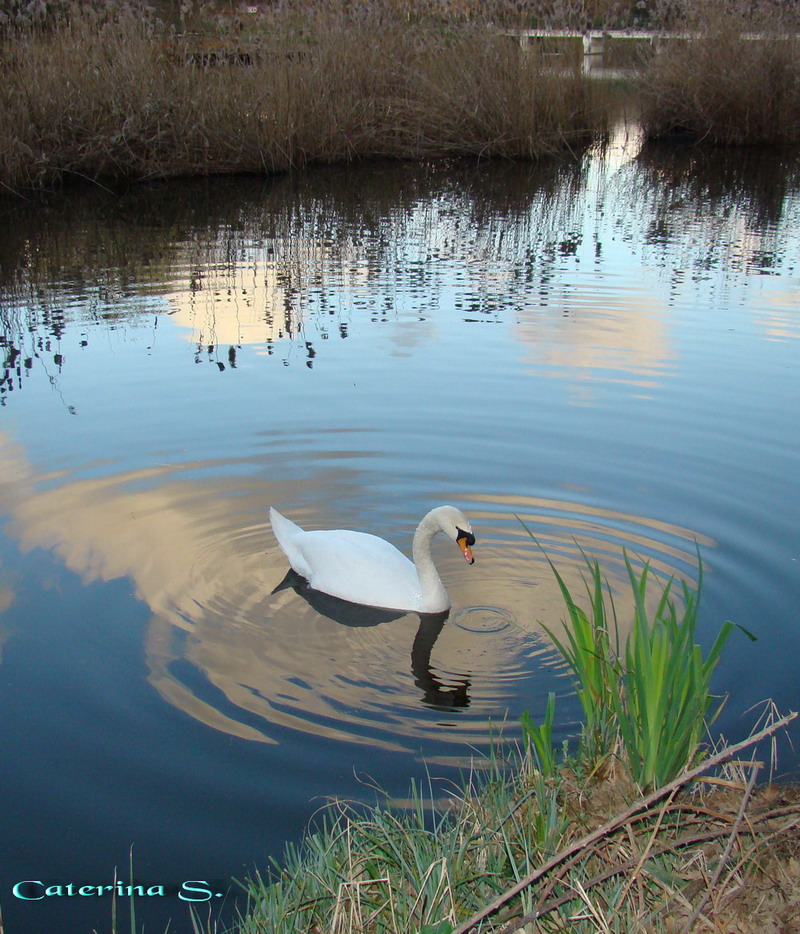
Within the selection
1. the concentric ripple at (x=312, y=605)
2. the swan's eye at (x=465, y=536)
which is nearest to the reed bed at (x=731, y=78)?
the concentric ripple at (x=312, y=605)

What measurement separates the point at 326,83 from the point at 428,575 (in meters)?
12.7

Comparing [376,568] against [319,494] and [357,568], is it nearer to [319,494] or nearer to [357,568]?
[357,568]

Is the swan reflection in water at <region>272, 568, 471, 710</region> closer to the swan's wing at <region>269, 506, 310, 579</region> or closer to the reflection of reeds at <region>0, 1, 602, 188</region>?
the swan's wing at <region>269, 506, 310, 579</region>

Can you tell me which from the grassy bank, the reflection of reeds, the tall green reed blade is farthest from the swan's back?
the reflection of reeds

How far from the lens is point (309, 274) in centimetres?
1036

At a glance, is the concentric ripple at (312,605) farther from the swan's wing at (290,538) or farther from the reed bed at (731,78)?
the reed bed at (731,78)

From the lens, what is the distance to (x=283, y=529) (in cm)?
497

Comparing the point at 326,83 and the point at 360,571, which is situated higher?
the point at 326,83

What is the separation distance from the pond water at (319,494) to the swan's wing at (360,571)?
98 millimetres

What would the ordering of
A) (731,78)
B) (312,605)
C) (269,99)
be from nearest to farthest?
(312,605) < (269,99) < (731,78)

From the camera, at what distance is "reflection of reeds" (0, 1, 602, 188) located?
45.7 ft

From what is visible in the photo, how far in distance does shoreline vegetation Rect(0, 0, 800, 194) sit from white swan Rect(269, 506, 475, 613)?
416 inches

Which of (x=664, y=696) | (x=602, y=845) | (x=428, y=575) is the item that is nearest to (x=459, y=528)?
(x=428, y=575)

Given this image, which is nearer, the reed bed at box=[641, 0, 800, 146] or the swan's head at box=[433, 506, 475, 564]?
the swan's head at box=[433, 506, 475, 564]
